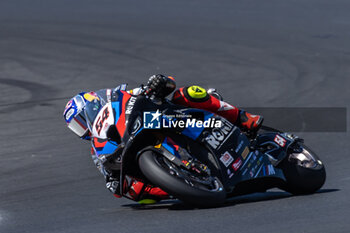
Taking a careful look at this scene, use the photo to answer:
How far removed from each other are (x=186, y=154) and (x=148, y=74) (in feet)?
28.0

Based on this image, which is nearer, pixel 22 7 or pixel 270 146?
pixel 270 146

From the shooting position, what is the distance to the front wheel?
569 centimetres

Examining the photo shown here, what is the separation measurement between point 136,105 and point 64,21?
45.6 ft

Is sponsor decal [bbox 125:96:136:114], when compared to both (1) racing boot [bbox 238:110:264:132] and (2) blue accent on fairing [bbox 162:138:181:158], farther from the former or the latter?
→ (1) racing boot [bbox 238:110:264:132]

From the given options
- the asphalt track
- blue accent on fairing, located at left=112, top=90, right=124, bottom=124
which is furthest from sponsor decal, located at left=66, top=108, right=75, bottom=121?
the asphalt track

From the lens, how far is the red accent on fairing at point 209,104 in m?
6.44

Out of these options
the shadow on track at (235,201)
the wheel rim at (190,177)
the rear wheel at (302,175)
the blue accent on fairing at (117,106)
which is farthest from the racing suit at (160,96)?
the rear wheel at (302,175)

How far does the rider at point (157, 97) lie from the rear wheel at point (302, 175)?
1.67 feet

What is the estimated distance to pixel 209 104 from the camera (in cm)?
658

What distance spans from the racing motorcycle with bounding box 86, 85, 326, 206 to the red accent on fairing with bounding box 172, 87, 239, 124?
0.11 metres

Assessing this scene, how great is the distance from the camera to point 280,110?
1161cm

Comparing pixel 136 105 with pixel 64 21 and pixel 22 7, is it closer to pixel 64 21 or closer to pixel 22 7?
pixel 64 21

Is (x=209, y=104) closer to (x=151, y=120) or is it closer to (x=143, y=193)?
(x=151, y=120)

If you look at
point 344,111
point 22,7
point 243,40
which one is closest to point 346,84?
point 344,111
